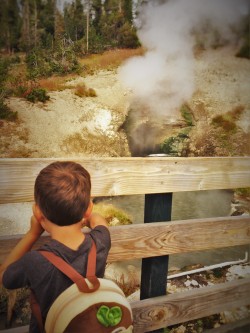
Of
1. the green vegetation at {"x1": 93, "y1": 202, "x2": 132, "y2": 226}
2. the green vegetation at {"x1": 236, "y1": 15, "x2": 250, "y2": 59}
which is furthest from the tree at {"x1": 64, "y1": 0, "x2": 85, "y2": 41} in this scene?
the green vegetation at {"x1": 93, "y1": 202, "x2": 132, "y2": 226}

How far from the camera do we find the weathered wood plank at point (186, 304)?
213cm

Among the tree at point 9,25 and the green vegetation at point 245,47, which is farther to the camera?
the tree at point 9,25

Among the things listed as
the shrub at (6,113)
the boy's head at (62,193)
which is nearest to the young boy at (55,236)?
the boy's head at (62,193)

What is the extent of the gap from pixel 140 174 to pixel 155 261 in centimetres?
65

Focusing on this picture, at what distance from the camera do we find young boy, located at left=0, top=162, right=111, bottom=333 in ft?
4.23

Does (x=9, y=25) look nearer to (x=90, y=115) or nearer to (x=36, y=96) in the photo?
(x=36, y=96)

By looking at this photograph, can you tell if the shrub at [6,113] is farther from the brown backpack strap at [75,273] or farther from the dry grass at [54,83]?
the brown backpack strap at [75,273]

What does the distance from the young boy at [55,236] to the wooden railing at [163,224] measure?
0.34 meters

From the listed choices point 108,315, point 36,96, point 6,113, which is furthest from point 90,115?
point 108,315

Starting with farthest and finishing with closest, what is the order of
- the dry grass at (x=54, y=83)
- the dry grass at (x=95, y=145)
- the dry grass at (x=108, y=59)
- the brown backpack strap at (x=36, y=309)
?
the dry grass at (x=108, y=59) < the dry grass at (x=54, y=83) < the dry grass at (x=95, y=145) < the brown backpack strap at (x=36, y=309)

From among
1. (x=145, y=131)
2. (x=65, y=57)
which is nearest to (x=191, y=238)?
(x=145, y=131)

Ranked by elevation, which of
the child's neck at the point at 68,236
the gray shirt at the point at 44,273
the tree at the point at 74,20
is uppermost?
the tree at the point at 74,20

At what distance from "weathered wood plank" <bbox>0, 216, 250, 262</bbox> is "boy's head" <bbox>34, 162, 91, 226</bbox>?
1.34ft

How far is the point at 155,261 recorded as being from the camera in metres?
2.16
